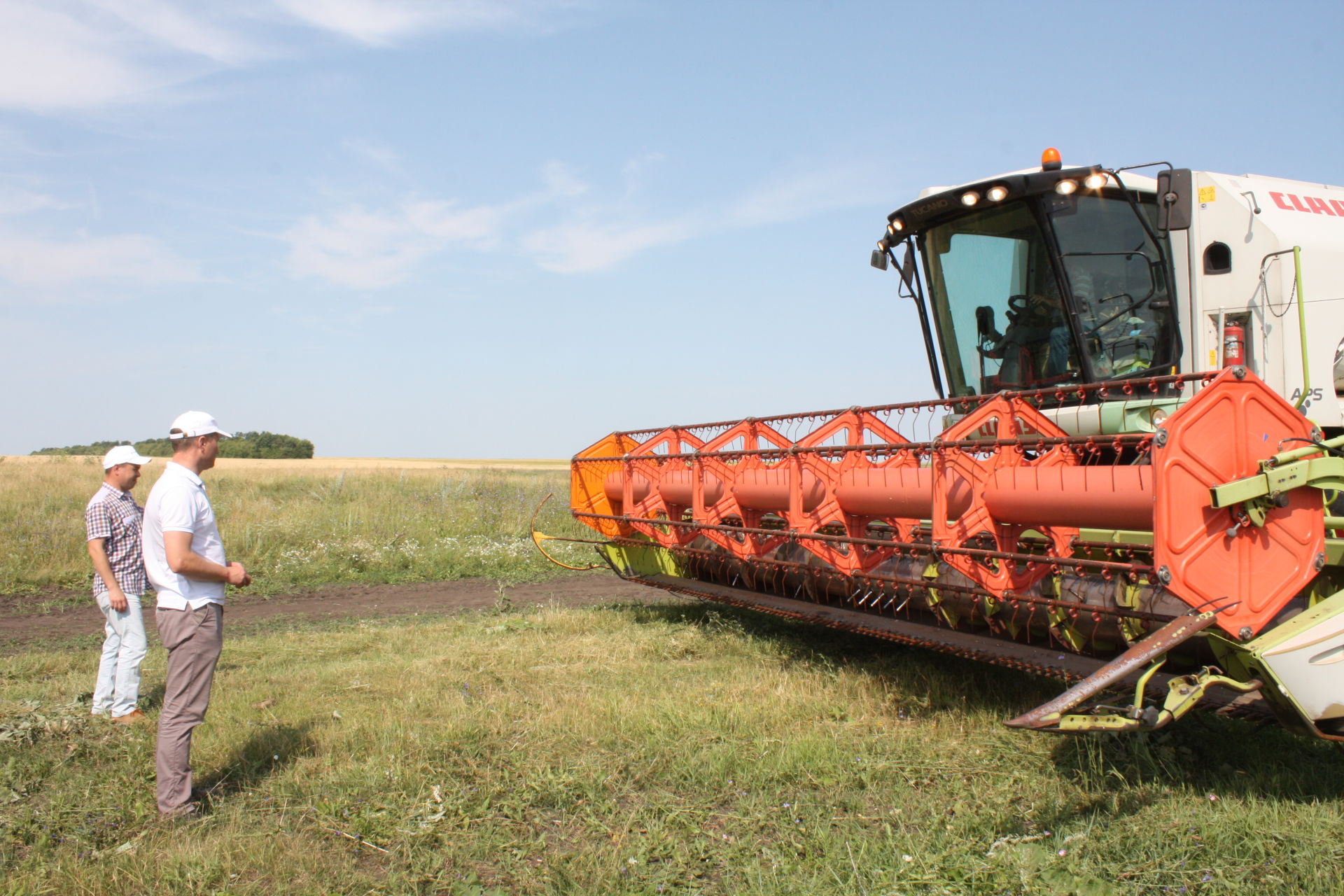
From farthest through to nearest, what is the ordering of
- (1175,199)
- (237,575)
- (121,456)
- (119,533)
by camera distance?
(121,456)
(119,533)
(1175,199)
(237,575)

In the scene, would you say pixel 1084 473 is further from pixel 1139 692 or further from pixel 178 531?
pixel 178 531

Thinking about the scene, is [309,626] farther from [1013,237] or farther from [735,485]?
[1013,237]

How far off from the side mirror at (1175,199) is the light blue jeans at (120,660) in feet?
19.4

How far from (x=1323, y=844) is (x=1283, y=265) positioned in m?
3.55

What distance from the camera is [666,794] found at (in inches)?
157

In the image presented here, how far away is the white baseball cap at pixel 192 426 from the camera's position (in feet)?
12.8

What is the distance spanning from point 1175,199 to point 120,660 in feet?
20.3

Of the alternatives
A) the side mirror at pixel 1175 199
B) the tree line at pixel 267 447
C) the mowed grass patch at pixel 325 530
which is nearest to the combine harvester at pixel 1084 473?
the side mirror at pixel 1175 199

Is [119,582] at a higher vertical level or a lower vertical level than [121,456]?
lower

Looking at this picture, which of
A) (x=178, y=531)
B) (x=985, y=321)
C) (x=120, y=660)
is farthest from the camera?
(x=985, y=321)

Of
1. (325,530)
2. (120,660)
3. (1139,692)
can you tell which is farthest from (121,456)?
(325,530)

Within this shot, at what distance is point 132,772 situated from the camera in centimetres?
427

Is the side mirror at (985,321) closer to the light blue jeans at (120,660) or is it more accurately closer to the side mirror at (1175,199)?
the side mirror at (1175,199)

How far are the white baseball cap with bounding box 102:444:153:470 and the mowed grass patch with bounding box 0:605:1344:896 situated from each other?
138cm
